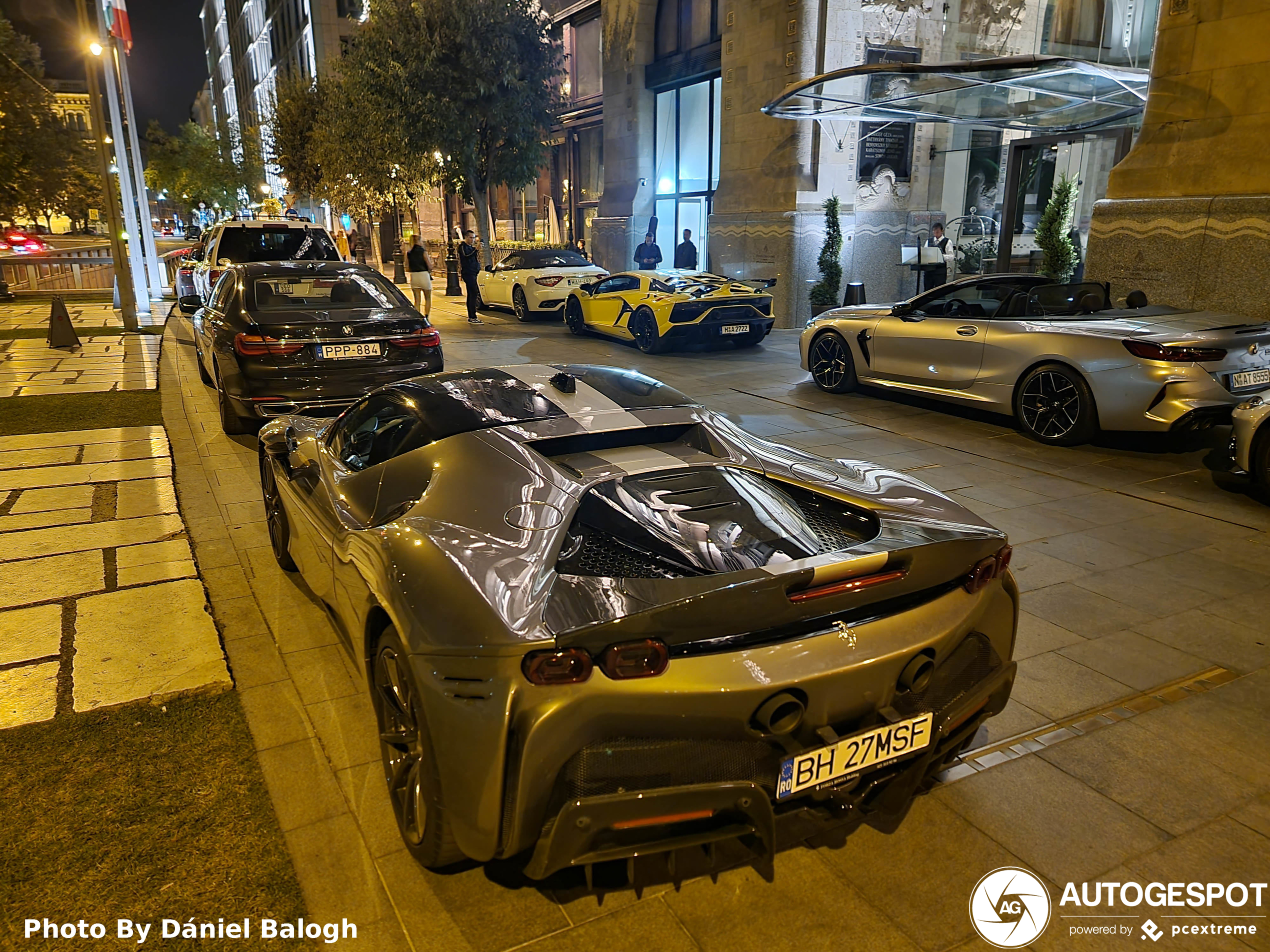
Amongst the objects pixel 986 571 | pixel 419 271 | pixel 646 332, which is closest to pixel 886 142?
pixel 646 332

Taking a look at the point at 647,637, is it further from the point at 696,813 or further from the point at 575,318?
the point at 575,318

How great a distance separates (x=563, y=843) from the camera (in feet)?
7.02

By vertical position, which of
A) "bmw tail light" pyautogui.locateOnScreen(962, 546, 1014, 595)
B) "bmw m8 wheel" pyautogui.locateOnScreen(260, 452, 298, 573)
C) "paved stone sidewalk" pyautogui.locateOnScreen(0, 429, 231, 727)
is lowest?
"paved stone sidewalk" pyautogui.locateOnScreen(0, 429, 231, 727)

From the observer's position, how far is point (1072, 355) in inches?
300

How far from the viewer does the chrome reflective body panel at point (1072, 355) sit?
7.03 metres

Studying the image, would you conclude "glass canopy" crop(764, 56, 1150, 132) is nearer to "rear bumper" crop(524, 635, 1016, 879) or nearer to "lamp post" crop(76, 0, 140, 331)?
"rear bumper" crop(524, 635, 1016, 879)

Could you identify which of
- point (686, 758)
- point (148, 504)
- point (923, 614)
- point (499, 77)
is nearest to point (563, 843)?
point (686, 758)

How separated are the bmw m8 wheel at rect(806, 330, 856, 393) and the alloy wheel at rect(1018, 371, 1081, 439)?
2419 millimetres

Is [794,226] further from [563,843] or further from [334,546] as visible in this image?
[563,843]

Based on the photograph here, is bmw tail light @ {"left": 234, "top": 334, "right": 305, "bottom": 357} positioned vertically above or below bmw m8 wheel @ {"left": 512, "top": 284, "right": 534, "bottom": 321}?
above

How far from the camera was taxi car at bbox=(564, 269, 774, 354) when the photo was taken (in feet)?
43.5

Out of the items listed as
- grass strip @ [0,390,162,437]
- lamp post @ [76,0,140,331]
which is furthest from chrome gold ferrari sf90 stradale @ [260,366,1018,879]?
lamp post @ [76,0,140,331]

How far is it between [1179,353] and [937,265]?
11025mm

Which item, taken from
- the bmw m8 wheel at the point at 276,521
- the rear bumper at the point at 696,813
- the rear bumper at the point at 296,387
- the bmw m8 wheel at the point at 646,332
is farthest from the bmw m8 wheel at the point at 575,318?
the rear bumper at the point at 696,813
